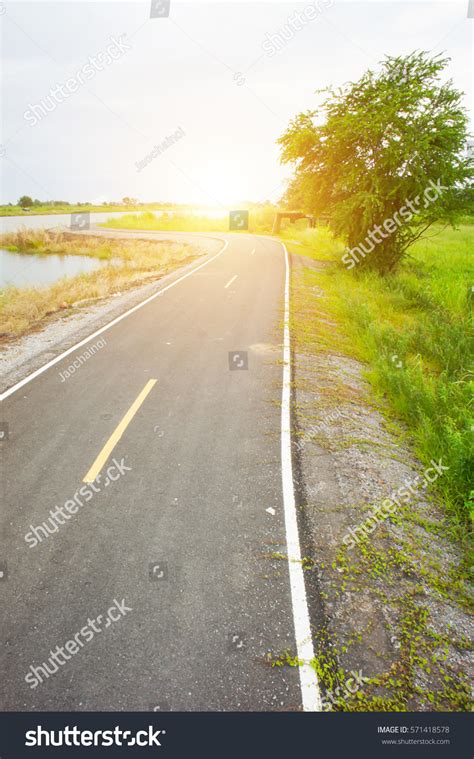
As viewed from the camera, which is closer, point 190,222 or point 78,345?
point 78,345

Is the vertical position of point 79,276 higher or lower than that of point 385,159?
lower

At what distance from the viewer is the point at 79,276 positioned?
1958cm

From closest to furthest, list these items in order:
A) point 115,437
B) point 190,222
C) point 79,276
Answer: point 115,437 < point 79,276 < point 190,222

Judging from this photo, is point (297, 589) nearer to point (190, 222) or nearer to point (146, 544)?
point (146, 544)

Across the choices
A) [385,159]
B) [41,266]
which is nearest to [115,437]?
[385,159]

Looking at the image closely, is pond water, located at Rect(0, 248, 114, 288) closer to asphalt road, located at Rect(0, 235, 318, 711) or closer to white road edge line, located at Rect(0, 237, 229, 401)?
white road edge line, located at Rect(0, 237, 229, 401)

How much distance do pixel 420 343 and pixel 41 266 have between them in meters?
26.4

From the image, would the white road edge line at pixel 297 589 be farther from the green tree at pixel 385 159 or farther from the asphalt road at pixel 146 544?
the green tree at pixel 385 159

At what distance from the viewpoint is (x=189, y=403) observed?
685 cm

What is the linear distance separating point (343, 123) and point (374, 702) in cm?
1734

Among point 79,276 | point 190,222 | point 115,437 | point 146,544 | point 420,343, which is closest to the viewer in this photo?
point 146,544

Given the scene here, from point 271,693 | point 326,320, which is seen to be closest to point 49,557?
point 271,693

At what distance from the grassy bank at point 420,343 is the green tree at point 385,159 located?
237 cm

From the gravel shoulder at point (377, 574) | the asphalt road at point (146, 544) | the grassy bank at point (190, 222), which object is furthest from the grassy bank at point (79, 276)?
the grassy bank at point (190, 222)
